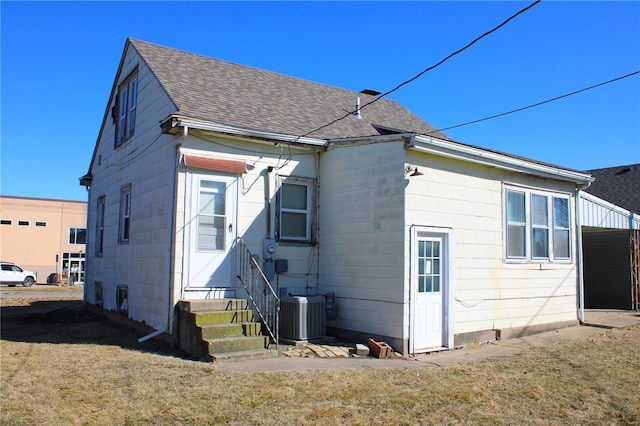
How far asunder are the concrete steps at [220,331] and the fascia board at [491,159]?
14.2 feet

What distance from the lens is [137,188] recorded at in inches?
482

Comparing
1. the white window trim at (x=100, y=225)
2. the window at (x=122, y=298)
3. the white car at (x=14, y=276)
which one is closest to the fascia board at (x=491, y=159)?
the window at (x=122, y=298)

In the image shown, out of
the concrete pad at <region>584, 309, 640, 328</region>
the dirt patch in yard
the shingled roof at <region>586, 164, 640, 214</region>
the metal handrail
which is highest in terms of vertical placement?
the shingled roof at <region>586, 164, 640, 214</region>

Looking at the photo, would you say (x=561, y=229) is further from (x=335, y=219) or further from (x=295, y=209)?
(x=295, y=209)

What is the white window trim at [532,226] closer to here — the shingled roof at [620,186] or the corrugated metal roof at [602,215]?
Result: the corrugated metal roof at [602,215]

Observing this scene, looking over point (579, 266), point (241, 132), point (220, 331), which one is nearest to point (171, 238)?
point (220, 331)

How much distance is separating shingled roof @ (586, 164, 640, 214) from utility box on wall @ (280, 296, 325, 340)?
1553 cm

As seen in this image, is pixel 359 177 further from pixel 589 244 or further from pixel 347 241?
pixel 589 244

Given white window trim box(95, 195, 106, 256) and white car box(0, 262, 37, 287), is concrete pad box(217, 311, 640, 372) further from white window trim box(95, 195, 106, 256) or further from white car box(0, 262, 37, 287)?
white car box(0, 262, 37, 287)

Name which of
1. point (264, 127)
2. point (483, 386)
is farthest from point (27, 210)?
point (483, 386)

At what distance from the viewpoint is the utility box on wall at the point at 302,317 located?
9.90m

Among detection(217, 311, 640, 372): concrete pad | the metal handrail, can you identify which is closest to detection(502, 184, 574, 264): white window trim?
detection(217, 311, 640, 372): concrete pad

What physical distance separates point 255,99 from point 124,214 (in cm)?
442

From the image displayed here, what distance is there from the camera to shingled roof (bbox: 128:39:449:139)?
10.9m
